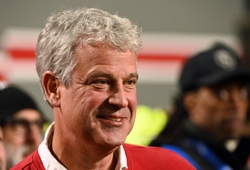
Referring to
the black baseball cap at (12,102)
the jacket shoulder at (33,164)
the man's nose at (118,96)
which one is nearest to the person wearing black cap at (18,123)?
the black baseball cap at (12,102)

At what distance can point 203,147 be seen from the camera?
395cm

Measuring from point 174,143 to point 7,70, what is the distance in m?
3.38

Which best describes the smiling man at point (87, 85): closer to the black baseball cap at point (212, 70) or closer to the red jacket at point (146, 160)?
the red jacket at point (146, 160)

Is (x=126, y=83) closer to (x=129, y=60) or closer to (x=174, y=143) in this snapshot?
(x=129, y=60)

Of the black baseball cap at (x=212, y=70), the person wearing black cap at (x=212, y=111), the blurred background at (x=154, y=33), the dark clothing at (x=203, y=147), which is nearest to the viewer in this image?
the dark clothing at (x=203, y=147)

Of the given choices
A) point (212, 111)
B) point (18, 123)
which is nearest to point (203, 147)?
point (212, 111)

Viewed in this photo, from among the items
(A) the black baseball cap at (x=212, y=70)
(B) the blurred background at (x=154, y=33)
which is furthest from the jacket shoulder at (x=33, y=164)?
(B) the blurred background at (x=154, y=33)

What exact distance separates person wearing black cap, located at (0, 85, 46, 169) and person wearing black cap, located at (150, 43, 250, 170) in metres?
0.71

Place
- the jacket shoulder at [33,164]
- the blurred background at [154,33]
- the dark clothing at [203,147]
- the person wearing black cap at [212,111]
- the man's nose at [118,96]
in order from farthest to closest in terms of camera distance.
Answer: the blurred background at [154,33], the person wearing black cap at [212,111], the dark clothing at [203,147], the jacket shoulder at [33,164], the man's nose at [118,96]

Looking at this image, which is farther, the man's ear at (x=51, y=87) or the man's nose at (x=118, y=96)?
the man's ear at (x=51, y=87)

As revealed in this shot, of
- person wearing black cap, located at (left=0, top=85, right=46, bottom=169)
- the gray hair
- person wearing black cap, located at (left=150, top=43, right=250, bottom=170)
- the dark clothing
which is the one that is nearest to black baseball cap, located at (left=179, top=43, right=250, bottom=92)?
person wearing black cap, located at (left=150, top=43, right=250, bottom=170)

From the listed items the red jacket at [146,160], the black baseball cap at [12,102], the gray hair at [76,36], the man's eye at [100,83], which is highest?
the gray hair at [76,36]

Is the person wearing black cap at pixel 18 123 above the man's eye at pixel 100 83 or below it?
below

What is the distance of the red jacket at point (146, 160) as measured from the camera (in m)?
2.44
